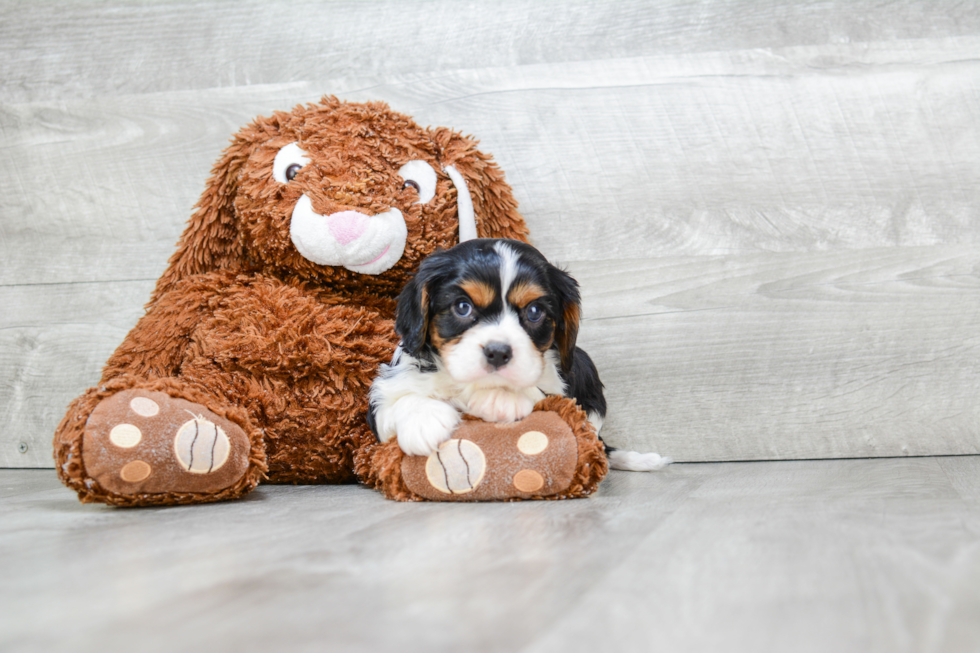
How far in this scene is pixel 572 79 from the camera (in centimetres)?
224

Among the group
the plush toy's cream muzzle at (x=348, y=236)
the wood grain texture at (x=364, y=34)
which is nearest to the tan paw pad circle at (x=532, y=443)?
the plush toy's cream muzzle at (x=348, y=236)

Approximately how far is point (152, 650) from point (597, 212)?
1.77 metres

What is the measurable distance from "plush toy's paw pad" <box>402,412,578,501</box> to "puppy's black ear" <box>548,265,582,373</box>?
230 mm

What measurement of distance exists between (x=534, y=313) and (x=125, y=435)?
0.82 metres

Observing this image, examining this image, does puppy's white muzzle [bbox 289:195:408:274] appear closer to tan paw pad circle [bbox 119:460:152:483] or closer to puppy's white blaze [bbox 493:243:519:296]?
puppy's white blaze [bbox 493:243:519:296]

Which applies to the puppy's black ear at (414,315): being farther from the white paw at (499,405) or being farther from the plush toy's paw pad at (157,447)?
the plush toy's paw pad at (157,447)

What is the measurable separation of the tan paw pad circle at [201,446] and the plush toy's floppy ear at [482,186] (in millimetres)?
793

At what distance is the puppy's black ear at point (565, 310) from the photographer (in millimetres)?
1633

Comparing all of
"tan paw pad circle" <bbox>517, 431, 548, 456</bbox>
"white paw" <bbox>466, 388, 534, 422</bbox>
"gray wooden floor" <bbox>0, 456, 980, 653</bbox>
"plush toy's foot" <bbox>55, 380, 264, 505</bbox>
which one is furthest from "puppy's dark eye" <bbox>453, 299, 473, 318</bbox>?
"plush toy's foot" <bbox>55, 380, 264, 505</bbox>

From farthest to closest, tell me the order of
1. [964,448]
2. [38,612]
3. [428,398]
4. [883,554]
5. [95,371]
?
[95,371] → [964,448] → [428,398] → [883,554] → [38,612]

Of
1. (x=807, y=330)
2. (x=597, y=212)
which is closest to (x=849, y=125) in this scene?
(x=807, y=330)

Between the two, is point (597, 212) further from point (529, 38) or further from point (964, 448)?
point (964, 448)

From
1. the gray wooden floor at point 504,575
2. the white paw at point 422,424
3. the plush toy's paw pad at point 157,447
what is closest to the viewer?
the gray wooden floor at point 504,575

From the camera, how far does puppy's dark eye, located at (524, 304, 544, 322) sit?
1568 millimetres
